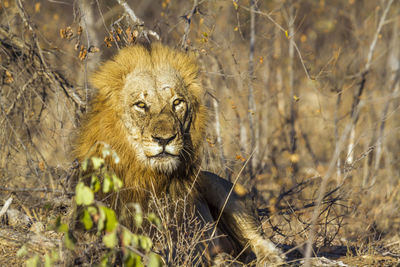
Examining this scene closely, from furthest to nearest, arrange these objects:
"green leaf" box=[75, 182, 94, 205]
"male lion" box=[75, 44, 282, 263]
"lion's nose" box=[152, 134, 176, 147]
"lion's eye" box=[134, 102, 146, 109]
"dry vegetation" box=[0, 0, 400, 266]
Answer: "dry vegetation" box=[0, 0, 400, 266], "lion's eye" box=[134, 102, 146, 109], "male lion" box=[75, 44, 282, 263], "lion's nose" box=[152, 134, 176, 147], "green leaf" box=[75, 182, 94, 205]

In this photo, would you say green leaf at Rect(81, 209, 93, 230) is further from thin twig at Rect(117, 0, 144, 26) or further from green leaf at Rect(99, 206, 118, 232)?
thin twig at Rect(117, 0, 144, 26)

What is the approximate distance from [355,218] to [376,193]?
1.22 m

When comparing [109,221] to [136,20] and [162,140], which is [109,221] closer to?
[162,140]

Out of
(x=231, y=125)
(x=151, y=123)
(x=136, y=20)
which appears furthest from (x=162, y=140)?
(x=231, y=125)

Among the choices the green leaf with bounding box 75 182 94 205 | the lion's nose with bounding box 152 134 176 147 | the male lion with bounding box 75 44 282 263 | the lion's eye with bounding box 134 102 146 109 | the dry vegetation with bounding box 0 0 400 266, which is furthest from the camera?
the dry vegetation with bounding box 0 0 400 266

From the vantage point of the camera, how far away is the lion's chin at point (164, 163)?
3410mm

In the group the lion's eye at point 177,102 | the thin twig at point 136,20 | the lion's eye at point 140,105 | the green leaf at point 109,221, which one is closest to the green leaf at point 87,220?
the green leaf at point 109,221

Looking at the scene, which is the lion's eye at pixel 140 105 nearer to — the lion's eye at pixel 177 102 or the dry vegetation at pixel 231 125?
the lion's eye at pixel 177 102

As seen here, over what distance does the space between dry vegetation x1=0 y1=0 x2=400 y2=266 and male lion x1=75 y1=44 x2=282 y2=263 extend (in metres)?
0.29

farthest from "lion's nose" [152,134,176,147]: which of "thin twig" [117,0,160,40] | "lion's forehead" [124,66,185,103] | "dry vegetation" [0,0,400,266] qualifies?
"thin twig" [117,0,160,40]

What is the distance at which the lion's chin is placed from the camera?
11.2 feet

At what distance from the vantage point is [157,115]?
353 centimetres

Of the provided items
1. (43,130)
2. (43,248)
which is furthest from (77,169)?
(43,130)

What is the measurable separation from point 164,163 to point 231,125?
2491mm
